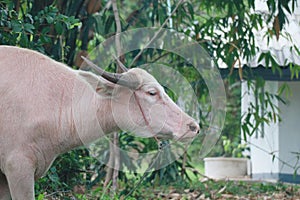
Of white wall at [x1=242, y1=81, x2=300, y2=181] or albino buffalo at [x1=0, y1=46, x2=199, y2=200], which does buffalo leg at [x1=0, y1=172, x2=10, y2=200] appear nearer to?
albino buffalo at [x1=0, y1=46, x2=199, y2=200]

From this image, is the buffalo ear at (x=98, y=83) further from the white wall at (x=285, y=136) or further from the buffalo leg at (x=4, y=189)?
the white wall at (x=285, y=136)

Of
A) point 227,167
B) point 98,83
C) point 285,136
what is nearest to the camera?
point 98,83

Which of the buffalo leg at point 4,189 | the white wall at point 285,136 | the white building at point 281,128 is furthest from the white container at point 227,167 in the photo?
the buffalo leg at point 4,189

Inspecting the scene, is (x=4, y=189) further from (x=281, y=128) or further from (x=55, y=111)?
(x=281, y=128)

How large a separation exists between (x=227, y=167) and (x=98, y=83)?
30.8 ft

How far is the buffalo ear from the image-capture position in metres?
4.16

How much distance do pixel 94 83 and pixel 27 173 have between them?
2.16ft

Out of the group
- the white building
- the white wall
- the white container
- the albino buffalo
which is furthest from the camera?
the white container

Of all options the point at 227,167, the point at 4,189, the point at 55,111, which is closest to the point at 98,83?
the point at 55,111

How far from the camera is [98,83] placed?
13.7ft

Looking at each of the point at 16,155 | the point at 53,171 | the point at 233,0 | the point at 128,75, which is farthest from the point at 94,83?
the point at 233,0

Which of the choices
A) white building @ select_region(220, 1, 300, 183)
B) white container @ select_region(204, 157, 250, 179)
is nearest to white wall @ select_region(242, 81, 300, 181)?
white building @ select_region(220, 1, 300, 183)

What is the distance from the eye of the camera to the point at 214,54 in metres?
8.27

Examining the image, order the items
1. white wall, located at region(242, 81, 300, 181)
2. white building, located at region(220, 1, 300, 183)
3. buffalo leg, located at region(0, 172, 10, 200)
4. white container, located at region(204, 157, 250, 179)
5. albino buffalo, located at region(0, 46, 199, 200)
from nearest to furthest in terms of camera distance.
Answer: albino buffalo, located at region(0, 46, 199, 200) < buffalo leg, located at region(0, 172, 10, 200) < white building, located at region(220, 1, 300, 183) < white wall, located at region(242, 81, 300, 181) < white container, located at region(204, 157, 250, 179)
